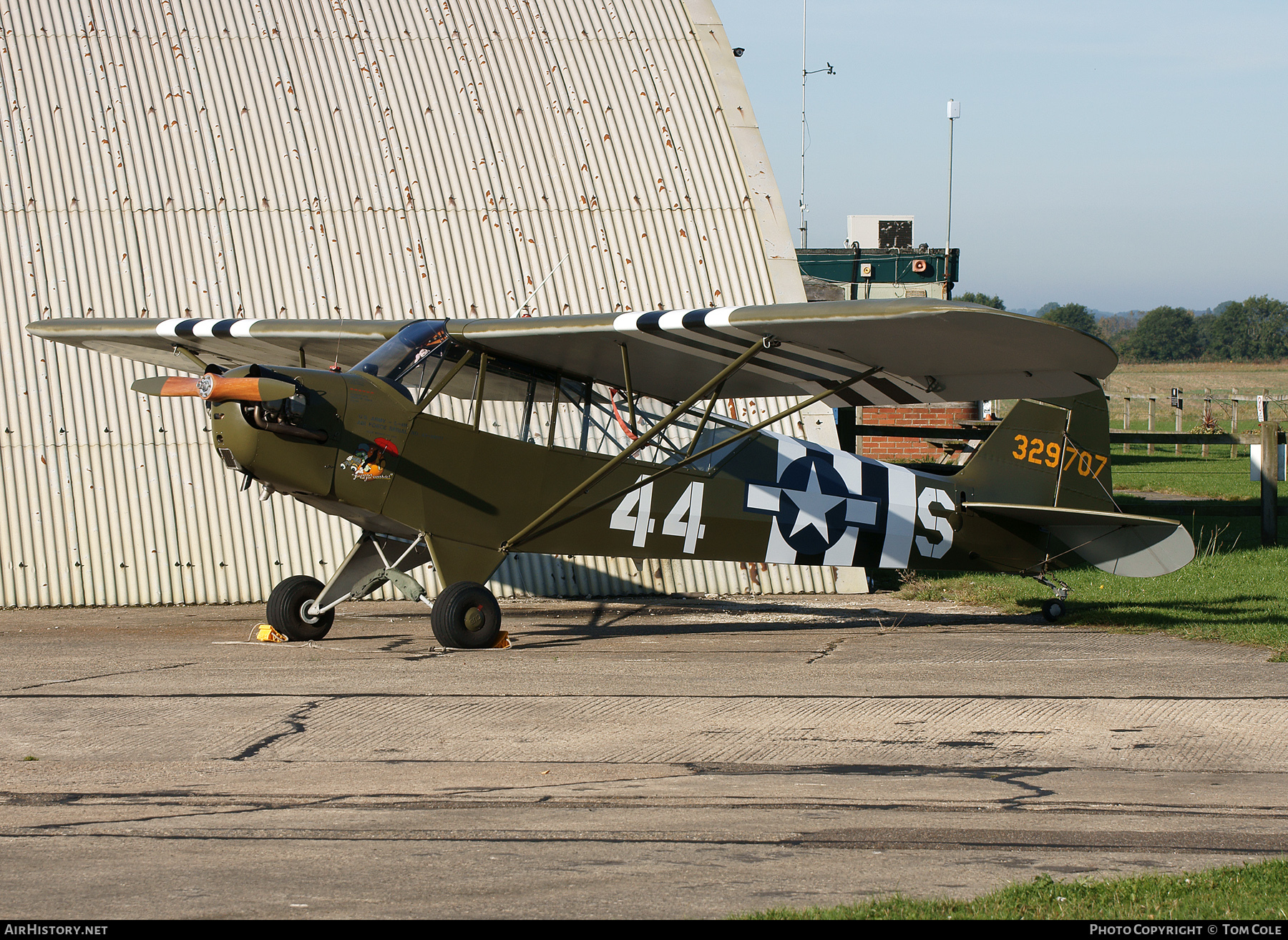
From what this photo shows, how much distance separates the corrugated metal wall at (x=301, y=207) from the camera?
13281 mm

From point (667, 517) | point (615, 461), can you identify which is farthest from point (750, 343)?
point (667, 517)

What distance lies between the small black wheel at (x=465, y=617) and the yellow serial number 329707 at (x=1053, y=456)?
5.93 meters

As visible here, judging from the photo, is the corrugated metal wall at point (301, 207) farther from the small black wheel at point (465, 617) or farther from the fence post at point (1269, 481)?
the fence post at point (1269, 481)

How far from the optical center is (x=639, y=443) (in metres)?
10.2

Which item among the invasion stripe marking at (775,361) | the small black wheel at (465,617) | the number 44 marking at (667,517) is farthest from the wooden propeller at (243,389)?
the number 44 marking at (667,517)

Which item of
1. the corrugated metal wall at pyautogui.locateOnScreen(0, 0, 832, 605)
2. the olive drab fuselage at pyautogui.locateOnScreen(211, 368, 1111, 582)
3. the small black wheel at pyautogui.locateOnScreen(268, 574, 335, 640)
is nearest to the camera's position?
the olive drab fuselage at pyautogui.locateOnScreen(211, 368, 1111, 582)

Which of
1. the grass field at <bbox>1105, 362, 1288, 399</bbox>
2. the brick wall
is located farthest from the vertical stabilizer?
the grass field at <bbox>1105, 362, 1288, 399</bbox>

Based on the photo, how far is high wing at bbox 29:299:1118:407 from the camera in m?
8.64

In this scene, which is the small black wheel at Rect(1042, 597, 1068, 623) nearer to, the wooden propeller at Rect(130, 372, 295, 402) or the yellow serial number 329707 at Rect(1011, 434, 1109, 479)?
the yellow serial number 329707 at Rect(1011, 434, 1109, 479)

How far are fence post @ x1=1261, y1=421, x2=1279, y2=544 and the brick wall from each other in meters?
6.36

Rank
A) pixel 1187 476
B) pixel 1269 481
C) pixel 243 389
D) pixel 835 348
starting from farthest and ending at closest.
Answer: pixel 1187 476, pixel 1269 481, pixel 835 348, pixel 243 389

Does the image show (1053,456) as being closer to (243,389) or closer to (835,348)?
(835,348)

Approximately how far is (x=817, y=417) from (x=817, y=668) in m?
6.00

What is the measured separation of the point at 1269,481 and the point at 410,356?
11898mm
